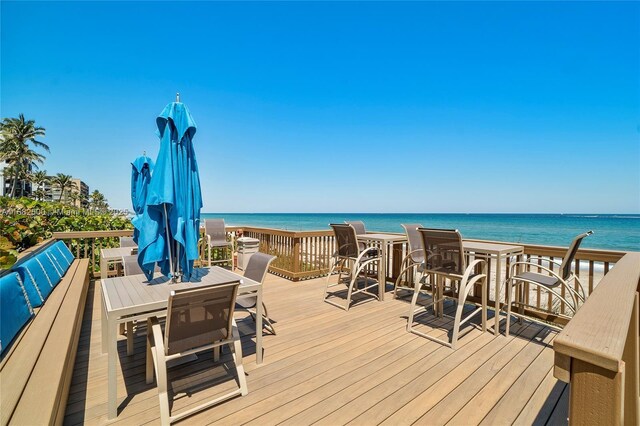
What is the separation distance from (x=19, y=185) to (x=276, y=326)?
46.7m

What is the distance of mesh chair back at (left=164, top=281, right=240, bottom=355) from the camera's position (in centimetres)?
195

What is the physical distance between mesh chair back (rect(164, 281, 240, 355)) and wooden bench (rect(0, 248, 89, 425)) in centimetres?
61

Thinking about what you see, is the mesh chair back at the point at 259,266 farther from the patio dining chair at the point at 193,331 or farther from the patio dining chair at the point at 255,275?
the patio dining chair at the point at 193,331

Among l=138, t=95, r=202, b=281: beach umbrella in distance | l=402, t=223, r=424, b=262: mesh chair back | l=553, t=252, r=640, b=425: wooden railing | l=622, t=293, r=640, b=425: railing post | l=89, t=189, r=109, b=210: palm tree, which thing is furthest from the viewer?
l=89, t=189, r=109, b=210: palm tree

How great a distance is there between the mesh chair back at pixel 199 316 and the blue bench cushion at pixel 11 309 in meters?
1.17

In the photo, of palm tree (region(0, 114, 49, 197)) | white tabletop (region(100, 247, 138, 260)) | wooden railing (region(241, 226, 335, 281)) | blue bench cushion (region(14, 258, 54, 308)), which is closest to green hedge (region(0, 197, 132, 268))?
white tabletop (region(100, 247, 138, 260))

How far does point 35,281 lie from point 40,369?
5.69 feet

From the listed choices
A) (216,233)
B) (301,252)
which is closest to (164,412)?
(301,252)

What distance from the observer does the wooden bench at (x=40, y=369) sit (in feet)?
4.54

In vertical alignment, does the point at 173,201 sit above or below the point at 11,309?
above

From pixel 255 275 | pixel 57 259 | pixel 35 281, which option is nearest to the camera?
pixel 35 281

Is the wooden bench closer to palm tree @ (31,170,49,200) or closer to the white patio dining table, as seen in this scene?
the white patio dining table

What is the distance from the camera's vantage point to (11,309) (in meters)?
2.20

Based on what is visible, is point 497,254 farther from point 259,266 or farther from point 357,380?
point 259,266
